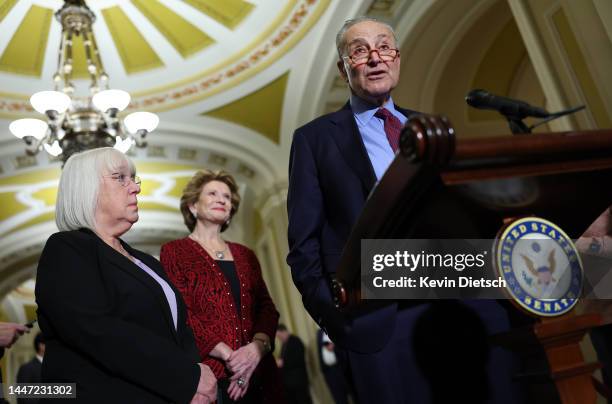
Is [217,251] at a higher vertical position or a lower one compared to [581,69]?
lower

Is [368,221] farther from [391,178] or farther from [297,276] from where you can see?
[297,276]

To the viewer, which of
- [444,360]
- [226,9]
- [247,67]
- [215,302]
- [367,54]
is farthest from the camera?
[247,67]

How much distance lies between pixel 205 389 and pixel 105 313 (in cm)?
34

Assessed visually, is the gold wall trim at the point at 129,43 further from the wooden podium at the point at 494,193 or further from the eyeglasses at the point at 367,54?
the wooden podium at the point at 494,193

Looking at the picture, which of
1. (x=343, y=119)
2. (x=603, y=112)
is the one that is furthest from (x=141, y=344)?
(x=603, y=112)

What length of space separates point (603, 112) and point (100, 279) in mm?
3001

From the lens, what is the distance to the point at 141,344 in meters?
1.55

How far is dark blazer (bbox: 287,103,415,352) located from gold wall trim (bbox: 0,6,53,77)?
6.34 meters

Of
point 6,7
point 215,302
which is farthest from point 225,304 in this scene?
point 6,7

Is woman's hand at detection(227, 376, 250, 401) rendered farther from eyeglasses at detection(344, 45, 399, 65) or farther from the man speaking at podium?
eyeglasses at detection(344, 45, 399, 65)

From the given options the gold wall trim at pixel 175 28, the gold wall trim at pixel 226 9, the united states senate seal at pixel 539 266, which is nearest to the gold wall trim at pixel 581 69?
the united states senate seal at pixel 539 266

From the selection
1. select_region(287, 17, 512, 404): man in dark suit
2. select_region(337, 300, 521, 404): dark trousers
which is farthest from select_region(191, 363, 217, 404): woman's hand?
select_region(337, 300, 521, 404): dark trousers

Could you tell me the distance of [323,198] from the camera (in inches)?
59.3

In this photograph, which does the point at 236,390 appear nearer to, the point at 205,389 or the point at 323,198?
the point at 205,389
